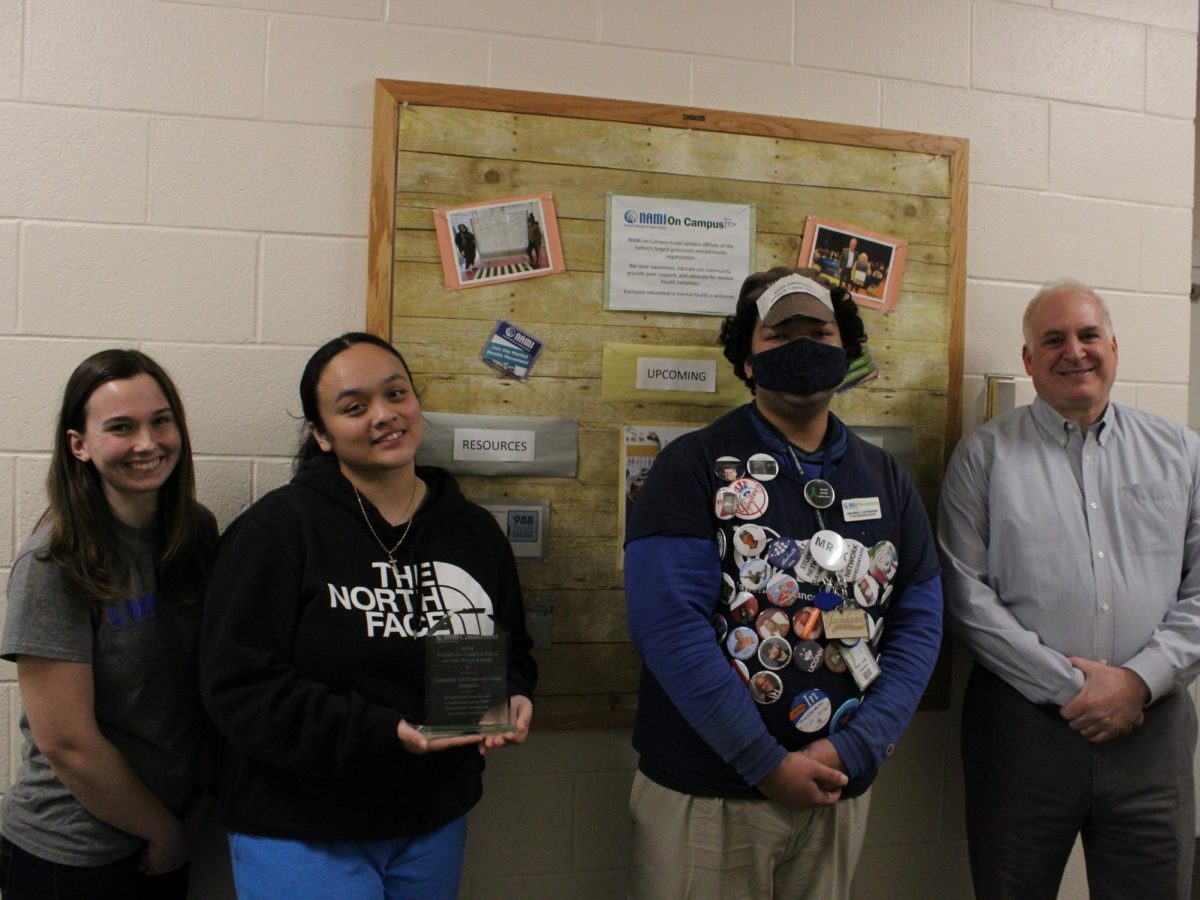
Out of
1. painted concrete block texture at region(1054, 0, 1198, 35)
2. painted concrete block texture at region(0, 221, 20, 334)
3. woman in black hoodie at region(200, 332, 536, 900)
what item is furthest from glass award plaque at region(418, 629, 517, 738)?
painted concrete block texture at region(1054, 0, 1198, 35)

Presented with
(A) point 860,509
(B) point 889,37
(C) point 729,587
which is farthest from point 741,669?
(B) point 889,37

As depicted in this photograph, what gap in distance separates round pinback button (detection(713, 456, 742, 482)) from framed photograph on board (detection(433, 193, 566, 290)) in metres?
0.62

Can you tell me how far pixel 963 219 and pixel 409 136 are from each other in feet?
4.37

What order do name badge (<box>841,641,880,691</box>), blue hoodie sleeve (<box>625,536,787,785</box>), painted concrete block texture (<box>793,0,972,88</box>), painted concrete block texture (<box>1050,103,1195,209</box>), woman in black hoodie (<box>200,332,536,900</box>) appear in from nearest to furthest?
1. woman in black hoodie (<box>200,332,536,900</box>)
2. blue hoodie sleeve (<box>625,536,787,785</box>)
3. name badge (<box>841,641,880,691</box>)
4. painted concrete block texture (<box>793,0,972,88</box>)
5. painted concrete block texture (<box>1050,103,1195,209</box>)

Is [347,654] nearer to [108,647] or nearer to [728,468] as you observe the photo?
[108,647]

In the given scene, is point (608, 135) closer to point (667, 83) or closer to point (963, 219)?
point (667, 83)

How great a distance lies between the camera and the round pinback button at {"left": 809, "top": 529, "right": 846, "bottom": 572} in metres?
1.50

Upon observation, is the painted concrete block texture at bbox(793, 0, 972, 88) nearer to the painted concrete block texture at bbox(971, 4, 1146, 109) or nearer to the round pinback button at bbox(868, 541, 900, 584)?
the painted concrete block texture at bbox(971, 4, 1146, 109)

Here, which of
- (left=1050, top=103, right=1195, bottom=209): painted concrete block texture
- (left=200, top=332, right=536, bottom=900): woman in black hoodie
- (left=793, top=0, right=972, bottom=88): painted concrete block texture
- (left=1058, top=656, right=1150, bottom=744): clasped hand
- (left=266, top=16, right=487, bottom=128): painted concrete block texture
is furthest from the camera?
(left=1050, top=103, right=1195, bottom=209): painted concrete block texture

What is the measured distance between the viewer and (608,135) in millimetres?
1870

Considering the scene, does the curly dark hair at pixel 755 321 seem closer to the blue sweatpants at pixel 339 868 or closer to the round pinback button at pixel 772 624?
the round pinback button at pixel 772 624

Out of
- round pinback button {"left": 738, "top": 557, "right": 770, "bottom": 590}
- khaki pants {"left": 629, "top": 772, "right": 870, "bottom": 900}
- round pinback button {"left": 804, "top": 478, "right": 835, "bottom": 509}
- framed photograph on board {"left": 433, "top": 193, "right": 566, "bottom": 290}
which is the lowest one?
khaki pants {"left": 629, "top": 772, "right": 870, "bottom": 900}

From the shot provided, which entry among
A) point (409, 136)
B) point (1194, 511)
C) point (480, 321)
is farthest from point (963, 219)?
point (409, 136)

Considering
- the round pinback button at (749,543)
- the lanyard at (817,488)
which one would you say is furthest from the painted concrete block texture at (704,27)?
the round pinback button at (749,543)
